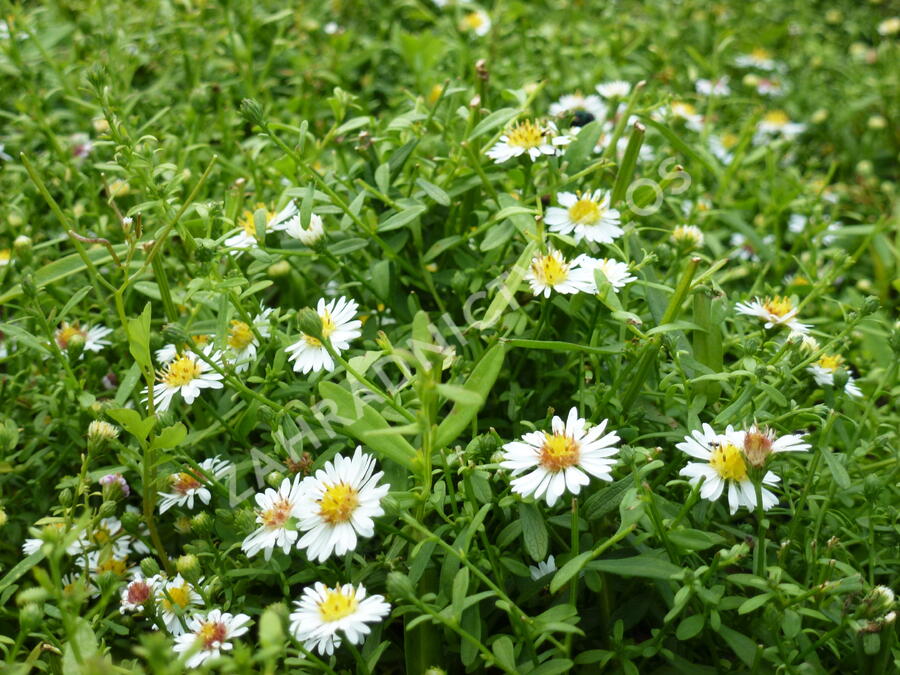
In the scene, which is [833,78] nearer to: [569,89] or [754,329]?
[569,89]

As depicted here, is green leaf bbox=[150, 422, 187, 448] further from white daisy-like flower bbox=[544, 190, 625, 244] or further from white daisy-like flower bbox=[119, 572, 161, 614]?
white daisy-like flower bbox=[544, 190, 625, 244]

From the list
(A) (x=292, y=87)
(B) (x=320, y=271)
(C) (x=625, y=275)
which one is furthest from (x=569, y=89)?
(C) (x=625, y=275)

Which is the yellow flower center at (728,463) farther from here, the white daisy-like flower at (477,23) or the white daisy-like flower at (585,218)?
the white daisy-like flower at (477,23)

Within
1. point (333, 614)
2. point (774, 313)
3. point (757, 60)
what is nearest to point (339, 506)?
point (333, 614)

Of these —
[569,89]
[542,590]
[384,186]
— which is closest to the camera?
[542,590]

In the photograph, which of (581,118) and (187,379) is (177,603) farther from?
(581,118)

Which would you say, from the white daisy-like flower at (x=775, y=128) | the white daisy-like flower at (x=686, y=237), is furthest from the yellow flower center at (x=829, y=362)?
the white daisy-like flower at (x=775, y=128)
